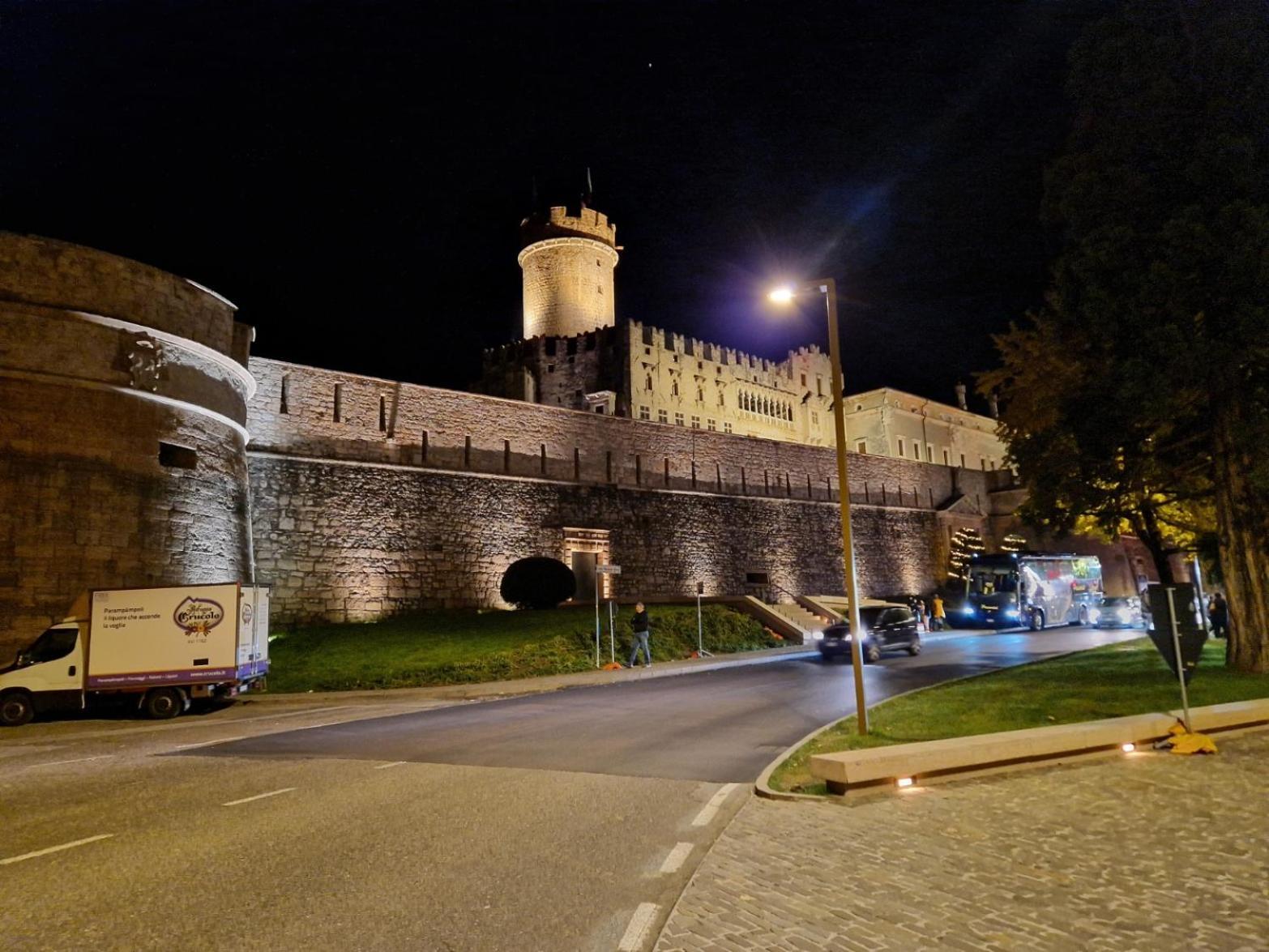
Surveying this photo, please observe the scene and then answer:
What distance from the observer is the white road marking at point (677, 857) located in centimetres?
518

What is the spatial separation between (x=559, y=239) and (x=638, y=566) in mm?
27597

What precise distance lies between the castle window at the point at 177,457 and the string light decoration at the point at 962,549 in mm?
42255

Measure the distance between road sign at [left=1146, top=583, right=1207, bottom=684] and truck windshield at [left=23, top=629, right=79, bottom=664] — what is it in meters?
17.6

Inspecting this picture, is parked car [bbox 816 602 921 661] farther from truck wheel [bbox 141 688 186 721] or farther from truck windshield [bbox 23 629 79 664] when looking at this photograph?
truck windshield [bbox 23 629 79 664]

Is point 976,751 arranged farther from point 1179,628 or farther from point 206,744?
point 206,744

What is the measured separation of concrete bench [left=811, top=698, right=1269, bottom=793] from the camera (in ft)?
23.0

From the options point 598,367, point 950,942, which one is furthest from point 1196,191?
point 598,367

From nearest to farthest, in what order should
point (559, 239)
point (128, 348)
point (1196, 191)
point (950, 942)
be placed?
1. point (950, 942)
2. point (1196, 191)
3. point (128, 348)
4. point (559, 239)

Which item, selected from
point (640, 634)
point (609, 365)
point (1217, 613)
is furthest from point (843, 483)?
point (609, 365)

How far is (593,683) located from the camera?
58.4ft

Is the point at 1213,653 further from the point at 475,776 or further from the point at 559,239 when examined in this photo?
the point at 559,239

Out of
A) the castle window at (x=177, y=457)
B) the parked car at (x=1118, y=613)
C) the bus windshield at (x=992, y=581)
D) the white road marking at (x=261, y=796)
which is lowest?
the white road marking at (x=261, y=796)

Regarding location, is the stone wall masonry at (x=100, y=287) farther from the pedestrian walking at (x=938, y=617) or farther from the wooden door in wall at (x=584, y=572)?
the pedestrian walking at (x=938, y=617)

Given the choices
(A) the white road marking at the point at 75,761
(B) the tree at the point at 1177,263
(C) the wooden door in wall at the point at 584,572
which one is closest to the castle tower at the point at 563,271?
(C) the wooden door in wall at the point at 584,572
